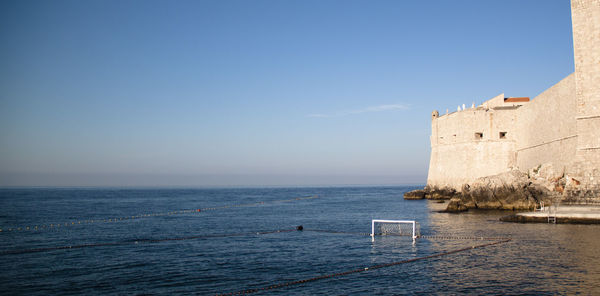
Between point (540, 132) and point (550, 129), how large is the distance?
252 centimetres

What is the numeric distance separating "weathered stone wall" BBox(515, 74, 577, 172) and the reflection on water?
1025 cm

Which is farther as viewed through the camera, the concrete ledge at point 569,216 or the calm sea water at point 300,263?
the concrete ledge at point 569,216

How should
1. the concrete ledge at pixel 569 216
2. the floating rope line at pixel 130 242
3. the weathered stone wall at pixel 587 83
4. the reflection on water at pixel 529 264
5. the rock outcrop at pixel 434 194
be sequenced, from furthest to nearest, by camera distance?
the rock outcrop at pixel 434 194 < the weathered stone wall at pixel 587 83 < the concrete ledge at pixel 569 216 < the floating rope line at pixel 130 242 < the reflection on water at pixel 529 264

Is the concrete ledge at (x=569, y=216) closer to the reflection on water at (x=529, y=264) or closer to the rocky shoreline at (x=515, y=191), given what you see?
the reflection on water at (x=529, y=264)

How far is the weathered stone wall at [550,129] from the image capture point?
2702cm

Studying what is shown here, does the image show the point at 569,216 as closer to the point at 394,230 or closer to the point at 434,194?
the point at 394,230

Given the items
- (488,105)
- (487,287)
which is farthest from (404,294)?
(488,105)

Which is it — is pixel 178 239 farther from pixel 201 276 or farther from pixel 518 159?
pixel 518 159

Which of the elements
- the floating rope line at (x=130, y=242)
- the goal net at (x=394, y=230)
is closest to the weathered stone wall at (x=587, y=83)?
the goal net at (x=394, y=230)

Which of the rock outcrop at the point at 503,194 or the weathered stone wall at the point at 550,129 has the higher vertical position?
the weathered stone wall at the point at 550,129

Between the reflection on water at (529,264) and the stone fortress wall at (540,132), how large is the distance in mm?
8347

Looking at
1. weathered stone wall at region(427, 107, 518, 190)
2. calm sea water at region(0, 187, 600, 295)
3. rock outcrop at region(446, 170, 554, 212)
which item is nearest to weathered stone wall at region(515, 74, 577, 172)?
weathered stone wall at region(427, 107, 518, 190)

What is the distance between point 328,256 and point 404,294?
5059mm

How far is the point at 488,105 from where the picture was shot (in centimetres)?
4506
